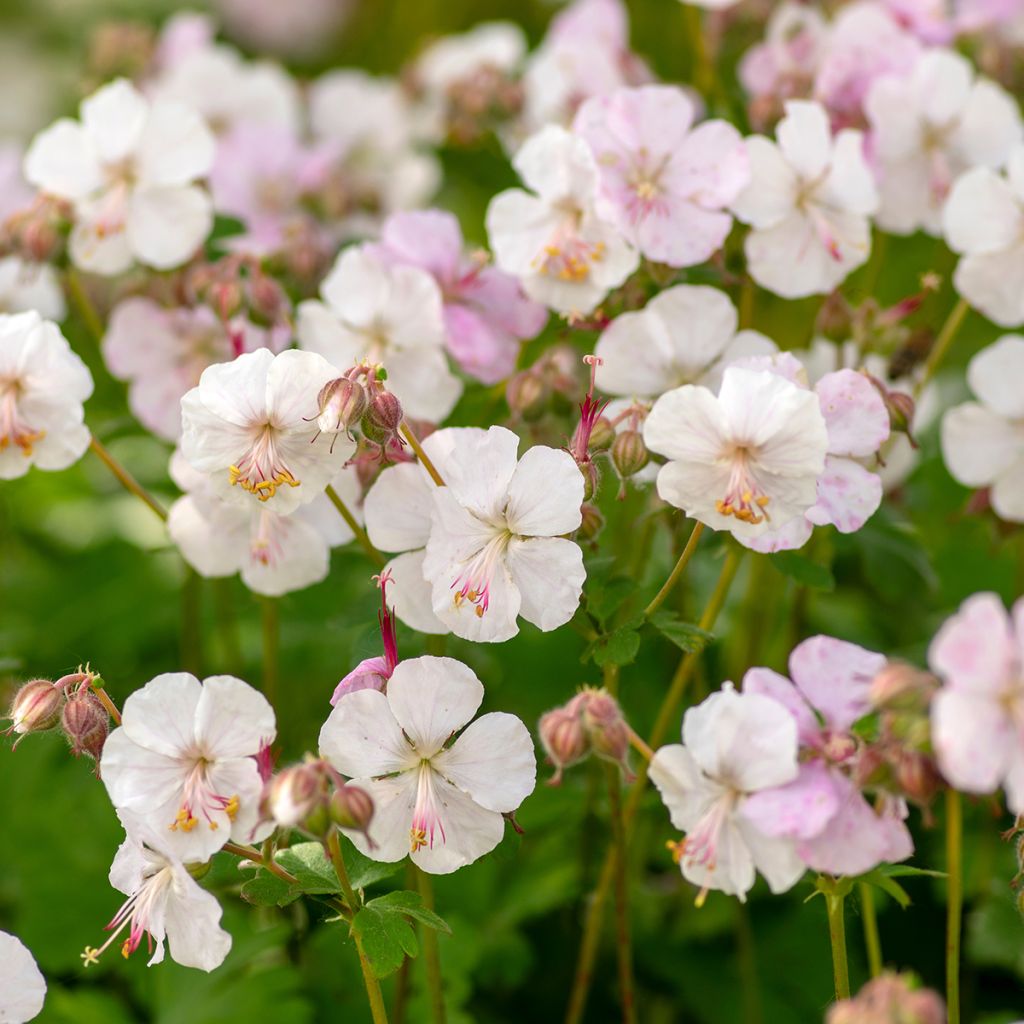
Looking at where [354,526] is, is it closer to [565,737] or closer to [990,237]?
[565,737]

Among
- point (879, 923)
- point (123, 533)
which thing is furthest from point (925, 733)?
point (123, 533)

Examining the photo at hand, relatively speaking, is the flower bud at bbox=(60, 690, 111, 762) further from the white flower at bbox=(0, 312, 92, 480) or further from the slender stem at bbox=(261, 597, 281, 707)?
the slender stem at bbox=(261, 597, 281, 707)

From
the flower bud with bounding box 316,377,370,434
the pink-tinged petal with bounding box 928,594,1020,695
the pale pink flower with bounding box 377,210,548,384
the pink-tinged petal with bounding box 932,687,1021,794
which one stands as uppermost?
the pink-tinged petal with bounding box 928,594,1020,695

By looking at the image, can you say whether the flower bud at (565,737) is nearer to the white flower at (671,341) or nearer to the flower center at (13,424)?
the white flower at (671,341)

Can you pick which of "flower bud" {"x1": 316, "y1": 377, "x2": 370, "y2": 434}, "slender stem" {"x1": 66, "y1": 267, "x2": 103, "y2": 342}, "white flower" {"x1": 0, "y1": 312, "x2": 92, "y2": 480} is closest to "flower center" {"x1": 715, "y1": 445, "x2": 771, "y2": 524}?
"flower bud" {"x1": 316, "y1": 377, "x2": 370, "y2": 434}

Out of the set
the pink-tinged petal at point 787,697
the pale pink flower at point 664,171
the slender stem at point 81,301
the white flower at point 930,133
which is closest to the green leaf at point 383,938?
the pink-tinged petal at point 787,697

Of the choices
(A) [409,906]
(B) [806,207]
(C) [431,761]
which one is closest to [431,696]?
(C) [431,761]
